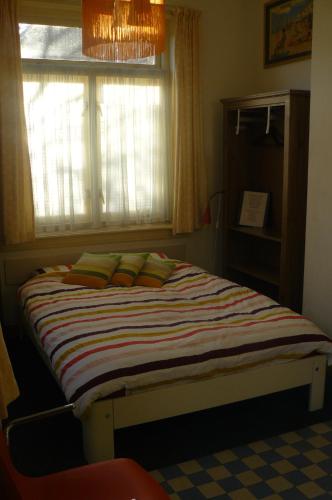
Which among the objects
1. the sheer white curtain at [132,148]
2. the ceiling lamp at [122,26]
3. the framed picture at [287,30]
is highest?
the framed picture at [287,30]

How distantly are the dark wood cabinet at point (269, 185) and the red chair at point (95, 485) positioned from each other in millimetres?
2524

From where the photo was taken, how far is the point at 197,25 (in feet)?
14.7

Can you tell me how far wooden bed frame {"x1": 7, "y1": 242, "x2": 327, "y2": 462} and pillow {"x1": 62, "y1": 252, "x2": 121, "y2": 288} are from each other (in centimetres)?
143

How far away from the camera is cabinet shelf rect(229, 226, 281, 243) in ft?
13.8

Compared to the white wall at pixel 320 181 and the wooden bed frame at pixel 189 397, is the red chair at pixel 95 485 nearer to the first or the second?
the wooden bed frame at pixel 189 397

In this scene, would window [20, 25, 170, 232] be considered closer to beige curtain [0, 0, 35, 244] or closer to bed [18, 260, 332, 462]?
beige curtain [0, 0, 35, 244]

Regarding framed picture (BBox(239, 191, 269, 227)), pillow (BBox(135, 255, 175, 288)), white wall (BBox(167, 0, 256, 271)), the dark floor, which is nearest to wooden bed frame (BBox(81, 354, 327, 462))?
the dark floor

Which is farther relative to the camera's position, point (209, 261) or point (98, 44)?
point (209, 261)

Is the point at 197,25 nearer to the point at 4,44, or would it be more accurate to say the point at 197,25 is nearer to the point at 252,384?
the point at 4,44

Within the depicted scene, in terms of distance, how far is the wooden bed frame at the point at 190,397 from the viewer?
2502mm

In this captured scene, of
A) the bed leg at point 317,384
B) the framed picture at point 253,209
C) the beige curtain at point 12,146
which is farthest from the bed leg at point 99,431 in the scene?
the framed picture at point 253,209

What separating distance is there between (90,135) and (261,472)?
286 centimetres

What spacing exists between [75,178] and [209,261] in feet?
4.65

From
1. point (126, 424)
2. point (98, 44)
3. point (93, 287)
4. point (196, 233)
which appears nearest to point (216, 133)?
point (196, 233)
